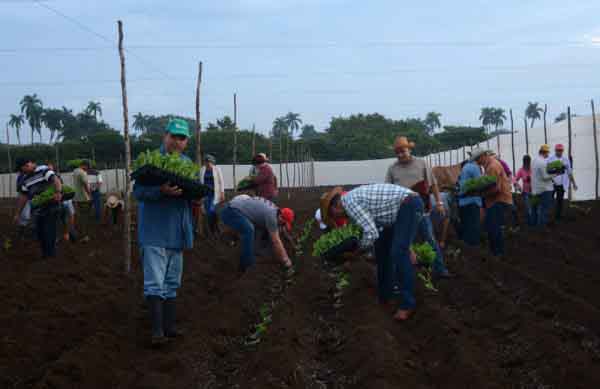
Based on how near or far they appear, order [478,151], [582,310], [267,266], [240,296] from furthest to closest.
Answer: [478,151]
[267,266]
[240,296]
[582,310]

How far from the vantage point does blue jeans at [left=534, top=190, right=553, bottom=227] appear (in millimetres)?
13398

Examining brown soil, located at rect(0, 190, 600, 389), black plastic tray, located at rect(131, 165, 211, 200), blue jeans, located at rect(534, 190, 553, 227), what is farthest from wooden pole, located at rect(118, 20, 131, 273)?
blue jeans, located at rect(534, 190, 553, 227)

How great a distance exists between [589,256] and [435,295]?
3.84 m

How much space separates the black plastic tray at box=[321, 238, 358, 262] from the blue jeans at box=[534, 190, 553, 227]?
8.42 m

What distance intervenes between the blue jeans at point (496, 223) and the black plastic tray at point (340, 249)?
13.6 ft

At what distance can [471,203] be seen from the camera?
10.2m

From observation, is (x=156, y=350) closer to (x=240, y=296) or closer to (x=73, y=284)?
(x=240, y=296)

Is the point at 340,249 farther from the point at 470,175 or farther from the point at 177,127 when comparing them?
the point at 470,175

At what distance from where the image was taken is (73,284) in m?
8.17

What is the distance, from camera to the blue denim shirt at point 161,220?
18.1ft

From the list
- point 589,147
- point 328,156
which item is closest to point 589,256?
point 589,147

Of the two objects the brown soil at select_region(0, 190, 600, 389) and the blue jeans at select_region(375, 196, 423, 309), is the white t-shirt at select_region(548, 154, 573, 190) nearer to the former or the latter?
the brown soil at select_region(0, 190, 600, 389)

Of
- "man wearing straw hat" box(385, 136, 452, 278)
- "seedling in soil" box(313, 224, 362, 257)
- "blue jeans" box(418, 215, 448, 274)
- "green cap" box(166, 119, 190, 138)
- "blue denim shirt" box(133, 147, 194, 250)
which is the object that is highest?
"green cap" box(166, 119, 190, 138)

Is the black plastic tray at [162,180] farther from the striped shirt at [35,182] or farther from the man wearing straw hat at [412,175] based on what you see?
the striped shirt at [35,182]
